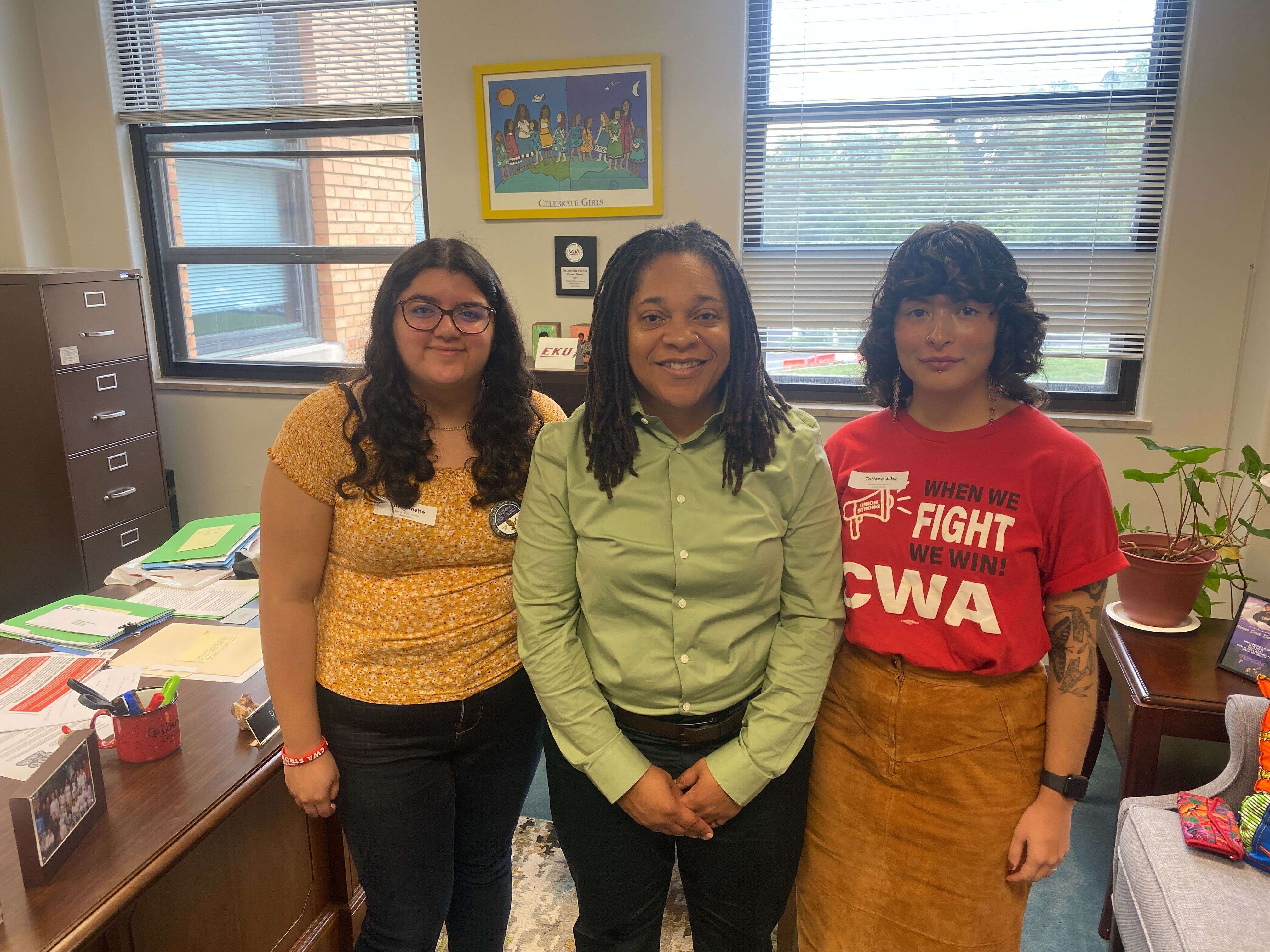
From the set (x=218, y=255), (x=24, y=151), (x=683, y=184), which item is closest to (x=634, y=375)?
(x=683, y=184)

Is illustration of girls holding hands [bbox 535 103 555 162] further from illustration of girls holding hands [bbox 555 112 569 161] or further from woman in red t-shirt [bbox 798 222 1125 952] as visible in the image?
woman in red t-shirt [bbox 798 222 1125 952]

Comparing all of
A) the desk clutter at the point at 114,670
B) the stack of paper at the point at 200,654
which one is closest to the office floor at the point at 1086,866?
the stack of paper at the point at 200,654

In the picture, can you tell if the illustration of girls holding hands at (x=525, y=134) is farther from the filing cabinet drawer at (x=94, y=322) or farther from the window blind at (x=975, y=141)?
the filing cabinet drawer at (x=94, y=322)

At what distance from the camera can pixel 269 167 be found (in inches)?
143

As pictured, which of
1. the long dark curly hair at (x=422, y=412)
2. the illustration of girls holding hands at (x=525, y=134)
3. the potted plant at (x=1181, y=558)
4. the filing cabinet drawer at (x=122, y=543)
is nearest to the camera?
the long dark curly hair at (x=422, y=412)

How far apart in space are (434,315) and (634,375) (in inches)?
12.9

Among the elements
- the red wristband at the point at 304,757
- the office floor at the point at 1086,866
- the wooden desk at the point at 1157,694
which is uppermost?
the red wristband at the point at 304,757

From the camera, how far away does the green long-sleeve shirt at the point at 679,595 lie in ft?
3.65

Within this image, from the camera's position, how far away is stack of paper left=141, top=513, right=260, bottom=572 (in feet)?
7.02

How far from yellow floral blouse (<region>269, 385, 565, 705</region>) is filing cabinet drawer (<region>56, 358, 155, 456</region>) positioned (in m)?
2.52

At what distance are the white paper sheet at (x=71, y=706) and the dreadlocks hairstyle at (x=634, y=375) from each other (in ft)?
3.39

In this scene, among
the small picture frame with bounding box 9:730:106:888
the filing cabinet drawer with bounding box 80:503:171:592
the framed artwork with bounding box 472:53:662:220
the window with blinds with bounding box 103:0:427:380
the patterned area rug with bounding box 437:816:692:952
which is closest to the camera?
the small picture frame with bounding box 9:730:106:888

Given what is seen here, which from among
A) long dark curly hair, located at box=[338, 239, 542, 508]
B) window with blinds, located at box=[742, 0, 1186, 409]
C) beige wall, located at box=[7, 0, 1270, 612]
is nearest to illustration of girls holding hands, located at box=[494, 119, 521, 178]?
beige wall, located at box=[7, 0, 1270, 612]

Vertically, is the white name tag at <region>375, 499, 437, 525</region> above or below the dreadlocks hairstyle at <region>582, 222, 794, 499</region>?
below
